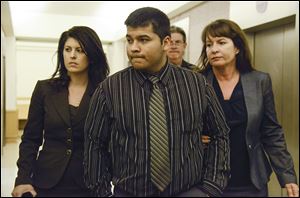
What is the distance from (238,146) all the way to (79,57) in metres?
0.85

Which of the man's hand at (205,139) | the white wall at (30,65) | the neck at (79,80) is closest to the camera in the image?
the man's hand at (205,139)

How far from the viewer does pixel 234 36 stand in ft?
6.09

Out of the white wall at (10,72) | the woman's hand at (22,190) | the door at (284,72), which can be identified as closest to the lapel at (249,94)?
the woman's hand at (22,190)

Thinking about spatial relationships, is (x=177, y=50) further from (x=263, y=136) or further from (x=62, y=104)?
(x=62, y=104)

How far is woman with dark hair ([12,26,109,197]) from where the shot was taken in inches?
65.5

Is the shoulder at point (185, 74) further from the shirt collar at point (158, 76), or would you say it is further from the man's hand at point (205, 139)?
the man's hand at point (205, 139)

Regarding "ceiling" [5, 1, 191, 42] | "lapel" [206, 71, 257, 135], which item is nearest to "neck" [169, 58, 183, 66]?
"lapel" [206, 71, 257, 135]

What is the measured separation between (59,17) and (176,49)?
6.41 m

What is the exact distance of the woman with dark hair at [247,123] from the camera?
1.75m

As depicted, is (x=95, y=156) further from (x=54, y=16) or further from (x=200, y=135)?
(x=54, y=16)

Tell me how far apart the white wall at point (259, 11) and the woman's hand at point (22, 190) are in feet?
8.37

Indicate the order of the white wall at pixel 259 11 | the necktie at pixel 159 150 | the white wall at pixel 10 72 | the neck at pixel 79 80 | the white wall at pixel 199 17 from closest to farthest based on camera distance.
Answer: the necktie at pixel 159 150 → the neck at pixel 79 80 → the white wall at pixel 259 11 → the white wall at pixel 199 17 → the white wall at pixel 10 72

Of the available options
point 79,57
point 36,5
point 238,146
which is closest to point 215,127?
point 238,146

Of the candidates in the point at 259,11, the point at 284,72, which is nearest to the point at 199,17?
the point at 259,11
